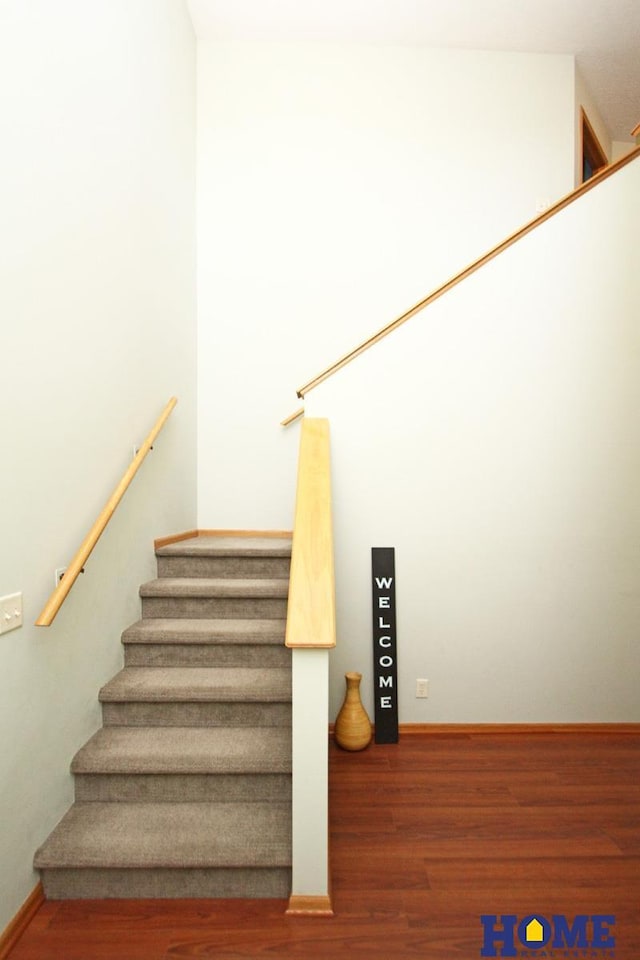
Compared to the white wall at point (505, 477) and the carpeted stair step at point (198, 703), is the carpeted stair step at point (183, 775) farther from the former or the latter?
the white wall at point (505, 477)

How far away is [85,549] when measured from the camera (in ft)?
6.78

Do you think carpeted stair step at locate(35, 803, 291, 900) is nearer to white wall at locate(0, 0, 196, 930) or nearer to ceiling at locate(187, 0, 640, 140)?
white wall at locate(0, 0, 196, 930)

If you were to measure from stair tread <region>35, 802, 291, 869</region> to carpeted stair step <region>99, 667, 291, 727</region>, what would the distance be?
326 mm

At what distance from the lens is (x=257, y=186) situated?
4121 millimetres

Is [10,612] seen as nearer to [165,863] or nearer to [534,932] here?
[165,863]

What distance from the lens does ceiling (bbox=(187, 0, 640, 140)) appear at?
3.78m

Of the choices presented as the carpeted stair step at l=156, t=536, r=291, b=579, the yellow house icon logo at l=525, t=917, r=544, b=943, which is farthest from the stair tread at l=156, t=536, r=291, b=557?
the yellow house icon logo at l=525, t=917, r=544, b=943

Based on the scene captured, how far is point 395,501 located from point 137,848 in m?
1.96

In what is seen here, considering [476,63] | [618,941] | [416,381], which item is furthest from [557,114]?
[618,941]

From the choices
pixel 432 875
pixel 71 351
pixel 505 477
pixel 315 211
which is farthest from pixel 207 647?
pixel 315 211

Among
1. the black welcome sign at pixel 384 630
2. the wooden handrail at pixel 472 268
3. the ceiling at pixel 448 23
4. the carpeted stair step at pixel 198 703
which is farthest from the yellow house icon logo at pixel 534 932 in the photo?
the ceiling at pixel 448 23

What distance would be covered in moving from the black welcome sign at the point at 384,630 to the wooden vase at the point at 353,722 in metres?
0.16

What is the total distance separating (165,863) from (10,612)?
98 cm

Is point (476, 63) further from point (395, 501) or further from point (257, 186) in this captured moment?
point (395, 501)
